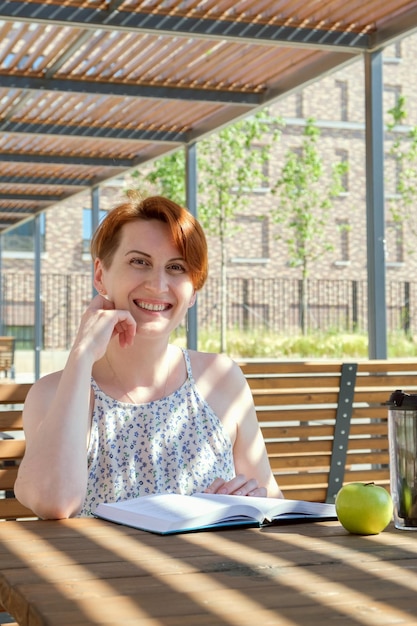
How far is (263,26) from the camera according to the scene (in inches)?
225

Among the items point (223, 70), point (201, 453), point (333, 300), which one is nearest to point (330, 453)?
point (201, 453)

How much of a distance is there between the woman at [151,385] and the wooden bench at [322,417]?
1.10m

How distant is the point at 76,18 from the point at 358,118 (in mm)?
27380

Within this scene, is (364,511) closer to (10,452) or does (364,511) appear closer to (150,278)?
(150,278)

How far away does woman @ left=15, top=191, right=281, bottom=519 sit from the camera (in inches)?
89.4

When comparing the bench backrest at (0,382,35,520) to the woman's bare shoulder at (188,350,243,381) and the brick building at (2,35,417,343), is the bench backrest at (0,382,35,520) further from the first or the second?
the brick building at (2,35,417,343)

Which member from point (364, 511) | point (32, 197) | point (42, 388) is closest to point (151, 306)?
point (42, 388)

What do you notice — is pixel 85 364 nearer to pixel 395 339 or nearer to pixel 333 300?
pixel 395 339

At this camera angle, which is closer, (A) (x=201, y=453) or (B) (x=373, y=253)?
(A) (x=201, y=453)

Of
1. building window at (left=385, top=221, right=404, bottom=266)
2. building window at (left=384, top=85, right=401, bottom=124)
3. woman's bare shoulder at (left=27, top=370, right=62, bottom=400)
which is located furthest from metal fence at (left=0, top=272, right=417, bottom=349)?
woman's bare shoulder at (left=27, top=370, right=62, bottom=400)

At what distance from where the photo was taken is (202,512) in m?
1.72

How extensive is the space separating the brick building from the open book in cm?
2650

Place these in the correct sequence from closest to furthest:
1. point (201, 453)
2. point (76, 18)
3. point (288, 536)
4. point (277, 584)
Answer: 1. point (277, 584)
2. point (288, 536)
3. point (201, 453)
4. point (76, 18)

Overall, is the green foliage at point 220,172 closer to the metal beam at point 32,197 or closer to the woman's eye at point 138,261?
the metal beam at point 32,197
